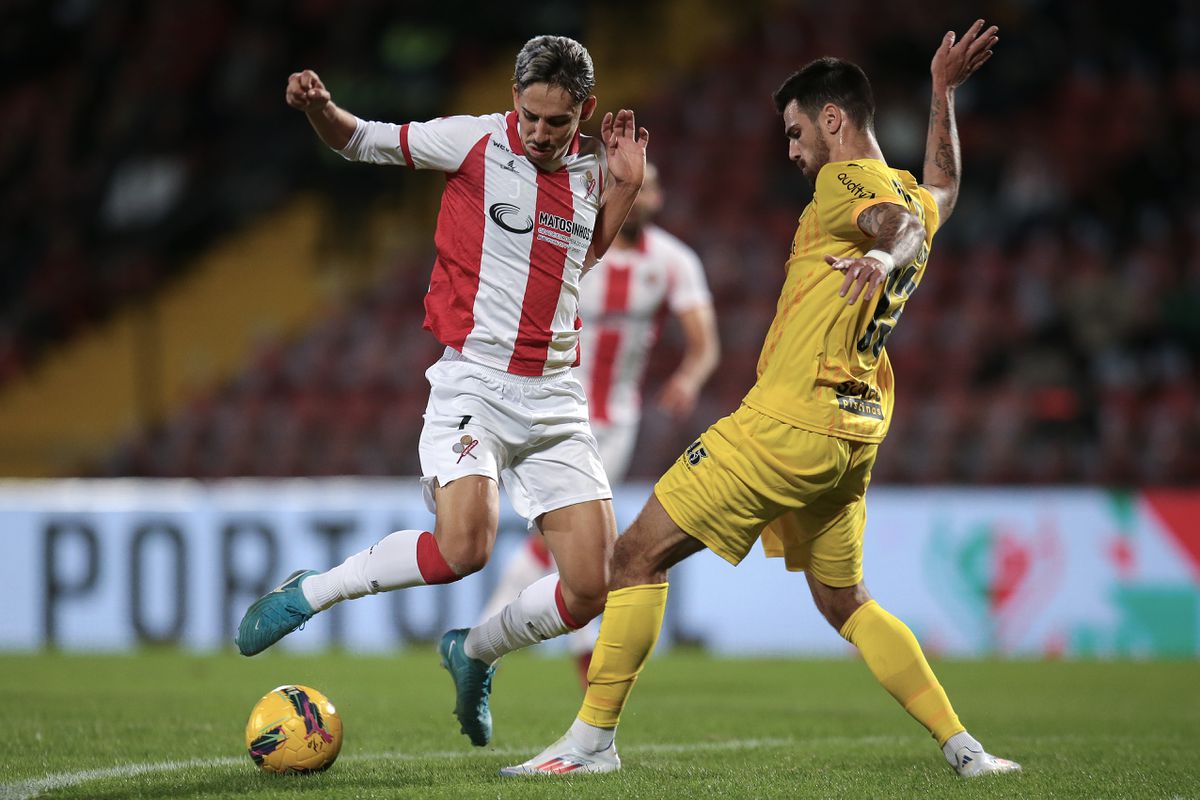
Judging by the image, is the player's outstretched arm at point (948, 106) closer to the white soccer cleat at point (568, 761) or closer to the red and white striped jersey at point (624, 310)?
the white soccer cleat at point (568, 761)

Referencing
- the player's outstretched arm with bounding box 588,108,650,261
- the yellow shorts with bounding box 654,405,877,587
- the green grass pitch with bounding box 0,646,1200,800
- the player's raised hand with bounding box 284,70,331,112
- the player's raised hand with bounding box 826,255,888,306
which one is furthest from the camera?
the player's outstretched arm with bounding box 588,108,650,261

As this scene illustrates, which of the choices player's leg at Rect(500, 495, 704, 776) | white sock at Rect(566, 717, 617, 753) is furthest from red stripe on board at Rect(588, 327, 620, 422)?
white sock at Rect(566, 717, 617, 753)

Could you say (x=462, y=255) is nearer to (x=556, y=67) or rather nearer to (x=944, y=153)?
(x=556, y=67)

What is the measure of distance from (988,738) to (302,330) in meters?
12.6

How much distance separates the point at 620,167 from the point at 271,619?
182cm

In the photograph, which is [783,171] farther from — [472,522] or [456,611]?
[472,522]

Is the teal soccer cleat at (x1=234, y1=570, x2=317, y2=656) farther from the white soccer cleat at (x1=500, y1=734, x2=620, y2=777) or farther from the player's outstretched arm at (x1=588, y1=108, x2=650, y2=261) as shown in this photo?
the player's outstretched arm at (x1=588, y1=108, x2=650, y2=261)

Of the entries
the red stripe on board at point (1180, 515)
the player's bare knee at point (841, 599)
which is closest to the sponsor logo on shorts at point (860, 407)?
the player's bare knee at point (841, 599)

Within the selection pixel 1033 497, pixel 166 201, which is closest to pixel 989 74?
pixel 1033 497

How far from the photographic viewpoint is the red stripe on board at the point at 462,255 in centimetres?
499

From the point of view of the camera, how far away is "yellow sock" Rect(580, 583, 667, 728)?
4.60m

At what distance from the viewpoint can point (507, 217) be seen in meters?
4.96

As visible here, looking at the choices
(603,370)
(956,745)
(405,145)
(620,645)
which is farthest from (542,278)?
(603,370)

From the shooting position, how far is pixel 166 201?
717 inches
